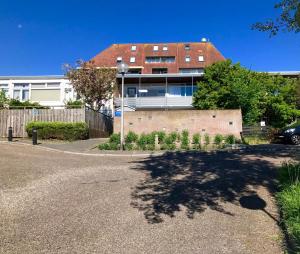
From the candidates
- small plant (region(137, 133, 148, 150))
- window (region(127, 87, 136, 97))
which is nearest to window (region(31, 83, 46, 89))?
window (region(127, 87, 136, 97))

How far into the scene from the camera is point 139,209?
7.05 m

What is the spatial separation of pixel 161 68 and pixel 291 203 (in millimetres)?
38992

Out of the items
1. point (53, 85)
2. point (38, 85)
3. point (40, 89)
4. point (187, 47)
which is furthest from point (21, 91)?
point (187, 47)

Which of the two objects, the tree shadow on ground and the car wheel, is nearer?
the tree shadow on ground

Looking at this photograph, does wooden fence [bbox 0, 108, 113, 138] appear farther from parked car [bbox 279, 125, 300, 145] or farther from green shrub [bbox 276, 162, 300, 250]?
green shrub [bbox 276, 162, 300, 250]

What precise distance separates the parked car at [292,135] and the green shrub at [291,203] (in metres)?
12.0

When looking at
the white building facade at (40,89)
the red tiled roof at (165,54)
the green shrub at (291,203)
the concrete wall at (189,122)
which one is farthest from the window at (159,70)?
the green shrub at (291,203)

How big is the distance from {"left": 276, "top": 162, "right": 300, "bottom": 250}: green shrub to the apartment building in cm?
2670

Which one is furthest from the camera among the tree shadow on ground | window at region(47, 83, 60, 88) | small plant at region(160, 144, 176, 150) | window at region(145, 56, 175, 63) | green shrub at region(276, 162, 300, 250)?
window at region(145, 56, 175, 63)

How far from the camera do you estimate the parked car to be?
19.3 metres

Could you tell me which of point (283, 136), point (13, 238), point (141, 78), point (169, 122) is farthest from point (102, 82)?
point (13, 238)

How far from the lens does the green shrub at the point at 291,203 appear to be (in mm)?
5236

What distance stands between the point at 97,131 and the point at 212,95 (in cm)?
1080

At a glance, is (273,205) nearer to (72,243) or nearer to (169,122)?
(72,243)
